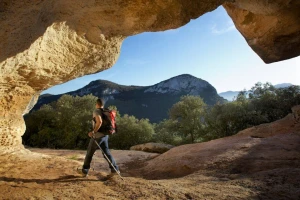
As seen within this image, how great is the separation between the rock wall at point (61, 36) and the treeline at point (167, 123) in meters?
23.7

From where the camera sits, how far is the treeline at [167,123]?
94.6ft

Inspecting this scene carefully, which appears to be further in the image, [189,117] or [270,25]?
[189,117]

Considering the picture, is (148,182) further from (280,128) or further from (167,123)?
(167,123)

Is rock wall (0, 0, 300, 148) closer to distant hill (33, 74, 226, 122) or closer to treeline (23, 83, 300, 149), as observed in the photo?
treeline (23, 83, 300, 149)

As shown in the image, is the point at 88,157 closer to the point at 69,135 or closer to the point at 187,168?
the point at 187,168

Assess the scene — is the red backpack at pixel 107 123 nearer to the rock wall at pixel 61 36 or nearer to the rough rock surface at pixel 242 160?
the rock wall at pixel 61 36

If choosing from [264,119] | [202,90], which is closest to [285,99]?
[264,119]

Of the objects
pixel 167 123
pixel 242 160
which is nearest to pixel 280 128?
pixel 242 160

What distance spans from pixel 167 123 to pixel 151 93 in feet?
326

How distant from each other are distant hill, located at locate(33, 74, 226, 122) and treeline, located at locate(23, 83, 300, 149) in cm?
7565

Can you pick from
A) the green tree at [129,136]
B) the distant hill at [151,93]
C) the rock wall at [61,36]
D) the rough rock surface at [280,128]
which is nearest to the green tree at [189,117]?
the green tree at [129,136]

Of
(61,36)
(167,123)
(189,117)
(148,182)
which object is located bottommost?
Result: (148,182)

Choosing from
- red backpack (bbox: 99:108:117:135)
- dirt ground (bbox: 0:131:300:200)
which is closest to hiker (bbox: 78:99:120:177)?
red backpack (bbox: 99:108:117:135)

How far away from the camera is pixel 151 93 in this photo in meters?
135
